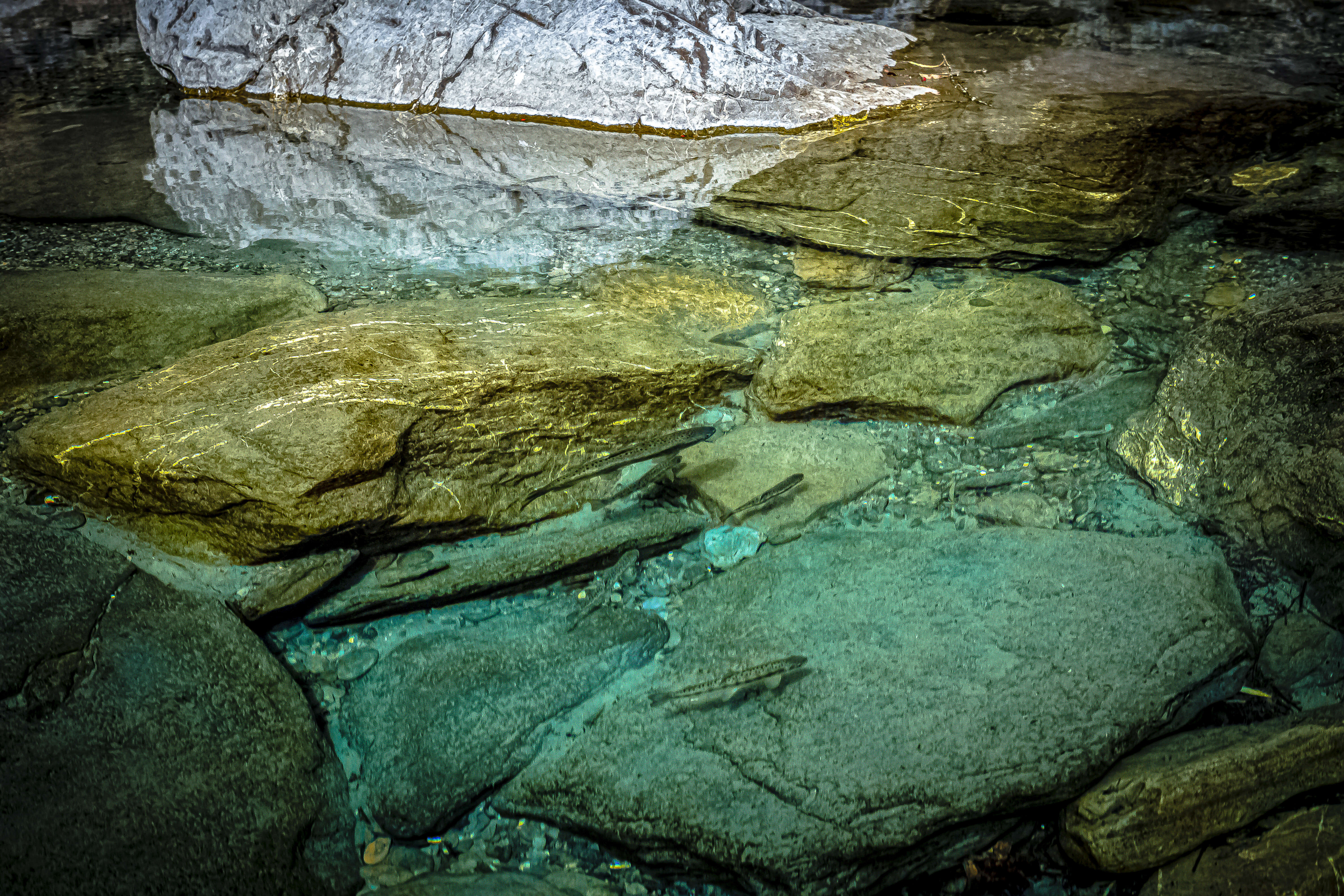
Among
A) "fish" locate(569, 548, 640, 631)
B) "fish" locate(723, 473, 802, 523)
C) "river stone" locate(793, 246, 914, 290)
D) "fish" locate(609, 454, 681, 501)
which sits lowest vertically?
"fish" locate(569, 548, 640, 631)

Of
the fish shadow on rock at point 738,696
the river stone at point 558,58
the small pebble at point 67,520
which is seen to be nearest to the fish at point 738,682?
the fish shadow on rock at point 738,696

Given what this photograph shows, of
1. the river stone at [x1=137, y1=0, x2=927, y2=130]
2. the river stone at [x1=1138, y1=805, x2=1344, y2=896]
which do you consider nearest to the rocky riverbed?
the river stone at [x1=1138, y1=805, x2=1344, y2=896]

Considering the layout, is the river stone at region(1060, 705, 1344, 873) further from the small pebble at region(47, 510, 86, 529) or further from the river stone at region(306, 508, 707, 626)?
the small pebble at region(47, 510, 86, 529)

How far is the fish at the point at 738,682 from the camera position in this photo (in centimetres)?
155

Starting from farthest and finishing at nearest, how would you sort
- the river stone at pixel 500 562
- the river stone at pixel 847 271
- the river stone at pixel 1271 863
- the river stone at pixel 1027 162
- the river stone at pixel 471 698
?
the river stone at pixel 1027 162, the river stone at pixel 847 271, the river stone at pixel 500 562, the river stone at pixel 471 698, the river stone at pixel 1271 863

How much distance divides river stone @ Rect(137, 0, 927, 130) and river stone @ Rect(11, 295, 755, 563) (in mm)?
2618

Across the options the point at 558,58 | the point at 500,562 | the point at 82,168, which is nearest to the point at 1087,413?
the point at 500,562

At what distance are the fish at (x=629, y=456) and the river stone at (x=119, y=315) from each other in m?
1.08

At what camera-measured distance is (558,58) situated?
476 centimetres

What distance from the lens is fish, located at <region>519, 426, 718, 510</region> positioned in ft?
6.61

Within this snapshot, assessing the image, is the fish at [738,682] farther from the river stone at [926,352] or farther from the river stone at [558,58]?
the river stone at [558,58]

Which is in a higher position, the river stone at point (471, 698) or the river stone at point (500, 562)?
the river stone at point (500, 562)

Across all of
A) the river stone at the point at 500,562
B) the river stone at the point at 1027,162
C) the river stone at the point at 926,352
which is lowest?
the river stone at the point at 500,562

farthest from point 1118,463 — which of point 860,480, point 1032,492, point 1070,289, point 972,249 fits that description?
point 972,249
